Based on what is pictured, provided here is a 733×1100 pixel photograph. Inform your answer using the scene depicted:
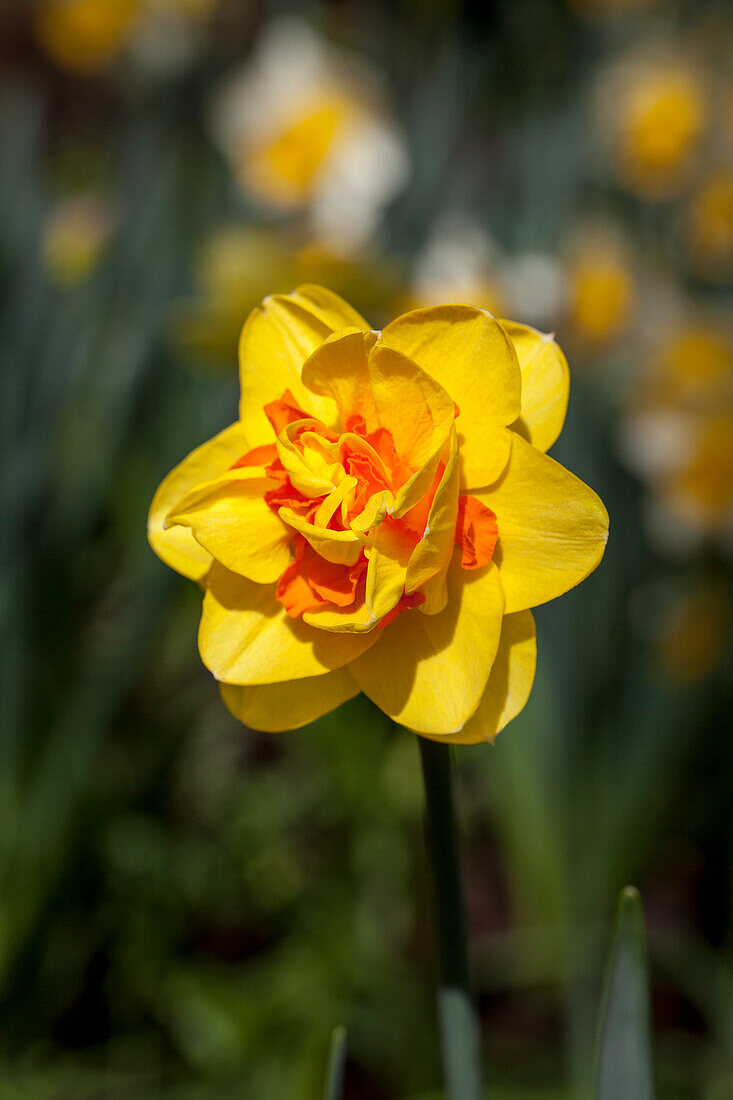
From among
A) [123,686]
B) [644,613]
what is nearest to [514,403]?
[123,686]

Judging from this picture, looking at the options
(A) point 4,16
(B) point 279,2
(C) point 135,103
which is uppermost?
(A) point 4,16

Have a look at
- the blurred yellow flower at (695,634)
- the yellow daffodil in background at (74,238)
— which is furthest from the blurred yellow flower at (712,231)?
the yellow daffodil in background at (74,238)

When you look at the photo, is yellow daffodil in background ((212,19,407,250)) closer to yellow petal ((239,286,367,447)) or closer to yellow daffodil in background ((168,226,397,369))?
yellow daffodil in background ((168,226,397,369))

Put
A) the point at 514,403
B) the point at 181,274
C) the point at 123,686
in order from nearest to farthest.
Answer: the point at 514,403, the point at 123,686, the point at 181,274

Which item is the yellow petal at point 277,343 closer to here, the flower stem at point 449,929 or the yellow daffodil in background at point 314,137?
the flower stem at point 449,929

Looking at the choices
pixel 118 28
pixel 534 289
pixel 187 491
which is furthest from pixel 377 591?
pixel 118 28

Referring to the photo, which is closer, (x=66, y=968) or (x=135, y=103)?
(x=66, y=968)

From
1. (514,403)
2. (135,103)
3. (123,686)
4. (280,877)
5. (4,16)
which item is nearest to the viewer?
(514,403)

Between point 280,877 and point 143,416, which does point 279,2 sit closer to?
point 143,416
